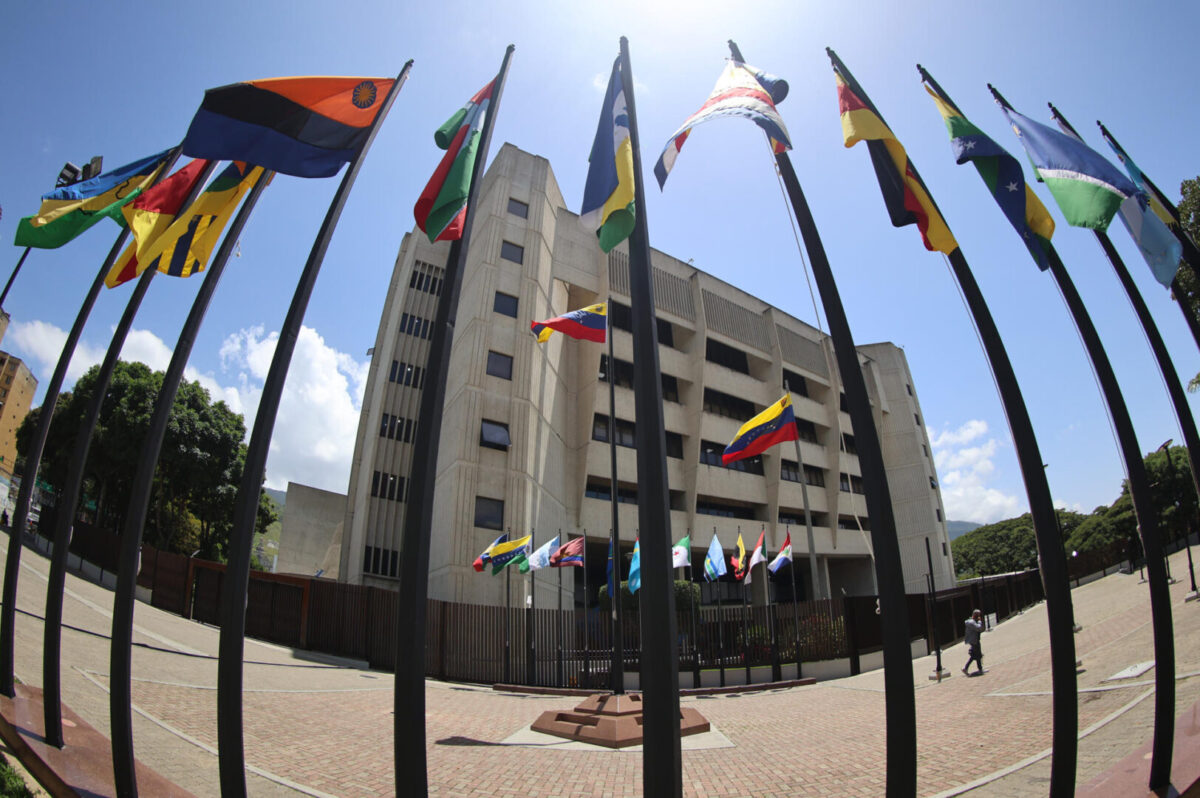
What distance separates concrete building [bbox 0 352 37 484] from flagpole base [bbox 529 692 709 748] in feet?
275

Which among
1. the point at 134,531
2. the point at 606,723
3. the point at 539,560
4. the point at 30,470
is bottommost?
the point at 606,723

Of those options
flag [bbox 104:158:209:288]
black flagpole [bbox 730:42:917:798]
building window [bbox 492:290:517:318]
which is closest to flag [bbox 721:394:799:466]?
black flagpole [bbox 730:42:917:798]

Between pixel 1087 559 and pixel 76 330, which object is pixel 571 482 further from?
pixel 1087 559

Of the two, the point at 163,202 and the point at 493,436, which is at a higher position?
the point at 493,436

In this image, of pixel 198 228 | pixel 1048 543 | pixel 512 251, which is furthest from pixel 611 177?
pixel 512 251

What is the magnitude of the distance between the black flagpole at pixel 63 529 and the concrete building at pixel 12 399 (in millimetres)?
81626

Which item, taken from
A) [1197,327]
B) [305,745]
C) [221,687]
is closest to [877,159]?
[1197,327]

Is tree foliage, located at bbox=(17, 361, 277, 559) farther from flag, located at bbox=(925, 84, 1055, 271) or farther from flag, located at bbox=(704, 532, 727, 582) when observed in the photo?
flag, located at bbox=(925, 84, 1055, 271)

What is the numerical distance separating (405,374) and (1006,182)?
101 feet

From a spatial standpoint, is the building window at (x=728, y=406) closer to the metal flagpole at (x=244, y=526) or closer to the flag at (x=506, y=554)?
the flag at (x=506, y=554)

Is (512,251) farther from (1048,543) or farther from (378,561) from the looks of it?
(1048,543)

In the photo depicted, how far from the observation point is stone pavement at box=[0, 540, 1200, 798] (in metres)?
5.66

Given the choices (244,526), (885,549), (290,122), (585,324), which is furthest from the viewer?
(585,324)

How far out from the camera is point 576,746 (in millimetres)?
7746
